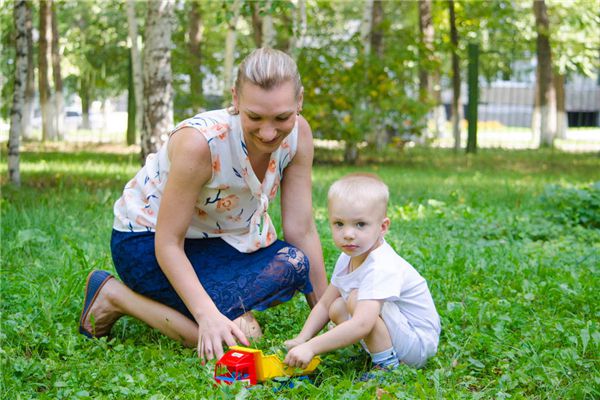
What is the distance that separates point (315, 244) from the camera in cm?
409

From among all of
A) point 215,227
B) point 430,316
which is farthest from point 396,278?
point 215,227

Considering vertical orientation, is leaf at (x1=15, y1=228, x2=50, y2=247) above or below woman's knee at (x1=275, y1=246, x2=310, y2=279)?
below

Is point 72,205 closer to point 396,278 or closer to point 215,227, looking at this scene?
point 215,227

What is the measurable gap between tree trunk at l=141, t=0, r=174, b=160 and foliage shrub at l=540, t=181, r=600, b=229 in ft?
15.3

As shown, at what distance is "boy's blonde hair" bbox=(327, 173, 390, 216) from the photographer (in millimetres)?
3225

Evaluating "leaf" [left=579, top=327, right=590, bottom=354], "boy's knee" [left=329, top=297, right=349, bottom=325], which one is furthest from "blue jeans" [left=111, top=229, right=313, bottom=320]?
"leaf" [left=579, top=327, right=590, bottom=354]

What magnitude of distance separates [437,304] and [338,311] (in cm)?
106

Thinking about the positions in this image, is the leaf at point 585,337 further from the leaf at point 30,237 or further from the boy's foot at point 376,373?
the leaf at point 30,237

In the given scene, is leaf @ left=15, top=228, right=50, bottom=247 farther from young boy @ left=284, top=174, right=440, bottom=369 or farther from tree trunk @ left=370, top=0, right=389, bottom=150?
tree trunk @ left=370, top=0, right=389, bottom=150

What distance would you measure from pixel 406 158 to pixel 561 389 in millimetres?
13666

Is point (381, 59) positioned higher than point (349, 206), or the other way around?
point (381, 59)

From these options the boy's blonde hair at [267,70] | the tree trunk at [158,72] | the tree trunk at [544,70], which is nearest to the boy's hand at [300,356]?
the boy's blonde hair at [267,70]

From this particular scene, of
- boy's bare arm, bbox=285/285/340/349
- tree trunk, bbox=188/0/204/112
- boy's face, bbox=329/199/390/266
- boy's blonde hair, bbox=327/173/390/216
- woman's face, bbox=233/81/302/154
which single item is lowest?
boy's bare arm, bbox=285/285/340/349

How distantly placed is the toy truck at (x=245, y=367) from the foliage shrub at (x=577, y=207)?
180 inches
